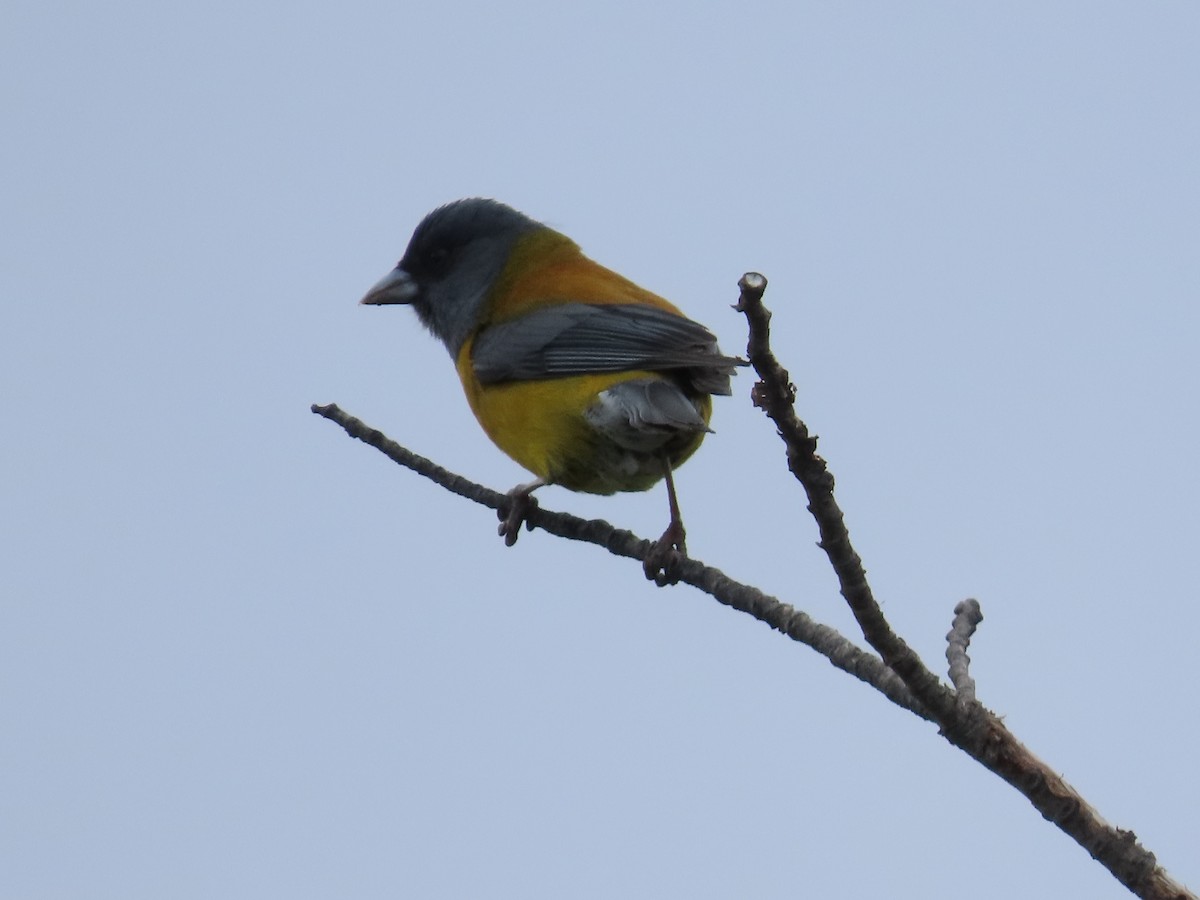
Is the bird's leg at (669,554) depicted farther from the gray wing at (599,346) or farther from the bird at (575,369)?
the gray wing at (599,346)

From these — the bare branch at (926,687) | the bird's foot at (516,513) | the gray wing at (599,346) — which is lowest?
the bare branch at (926,687)

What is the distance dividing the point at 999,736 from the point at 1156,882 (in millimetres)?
410

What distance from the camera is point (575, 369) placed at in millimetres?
5949

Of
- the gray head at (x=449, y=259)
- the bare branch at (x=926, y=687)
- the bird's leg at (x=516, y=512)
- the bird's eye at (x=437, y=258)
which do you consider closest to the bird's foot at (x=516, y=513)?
the bird's leg at (x=516, y=512)

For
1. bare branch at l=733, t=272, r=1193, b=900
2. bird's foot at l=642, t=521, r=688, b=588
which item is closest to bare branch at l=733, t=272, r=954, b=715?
bare branch at l=733, t=272, r=1193, b=900

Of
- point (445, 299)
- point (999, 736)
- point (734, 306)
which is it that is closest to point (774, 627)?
point (999, 736)

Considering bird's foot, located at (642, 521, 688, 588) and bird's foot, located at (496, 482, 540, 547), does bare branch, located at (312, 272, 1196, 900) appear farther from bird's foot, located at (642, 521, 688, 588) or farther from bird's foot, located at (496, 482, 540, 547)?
bird's foot, located at (496, 482, 540, 547)

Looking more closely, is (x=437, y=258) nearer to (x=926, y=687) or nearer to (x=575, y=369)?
(x=575, y=369)

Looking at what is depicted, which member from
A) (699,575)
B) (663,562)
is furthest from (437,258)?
(699,575)

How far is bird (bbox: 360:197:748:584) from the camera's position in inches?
218

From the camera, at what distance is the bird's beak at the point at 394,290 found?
7.82 metres

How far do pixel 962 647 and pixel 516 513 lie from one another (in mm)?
2463

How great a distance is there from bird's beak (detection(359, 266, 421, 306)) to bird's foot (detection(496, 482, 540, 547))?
7.11 ft

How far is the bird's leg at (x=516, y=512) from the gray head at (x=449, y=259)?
184 centimetres
